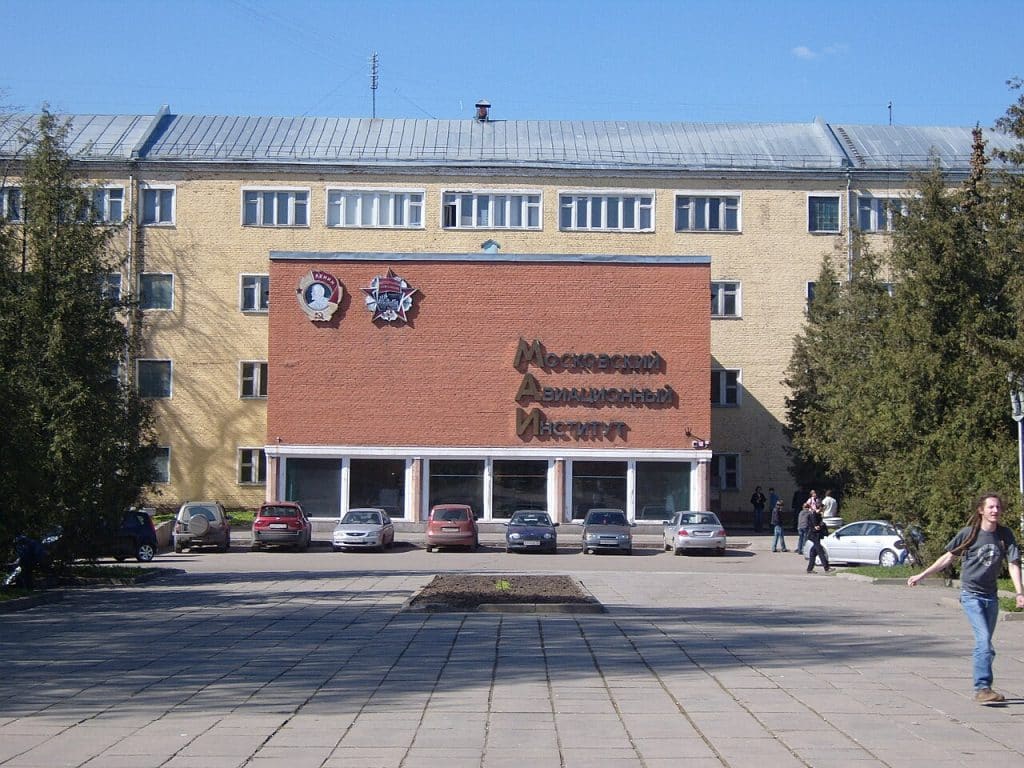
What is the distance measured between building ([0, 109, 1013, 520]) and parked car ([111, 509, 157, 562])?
40.2ft

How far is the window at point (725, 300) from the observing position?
185 feet

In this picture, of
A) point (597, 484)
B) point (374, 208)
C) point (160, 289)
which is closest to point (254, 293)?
point (160, 289)

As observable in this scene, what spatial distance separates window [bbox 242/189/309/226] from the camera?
185 feet

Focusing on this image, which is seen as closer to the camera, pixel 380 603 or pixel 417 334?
pixel 380 603

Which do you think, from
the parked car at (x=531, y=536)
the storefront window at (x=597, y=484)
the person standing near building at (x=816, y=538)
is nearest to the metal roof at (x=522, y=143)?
the storefront window at (x=597, y=484)

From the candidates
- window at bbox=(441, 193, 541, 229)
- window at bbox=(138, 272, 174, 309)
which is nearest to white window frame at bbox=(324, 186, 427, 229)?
window at bbox=(441, 193, 541, 229)

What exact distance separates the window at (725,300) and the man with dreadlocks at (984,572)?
4614 centimetres

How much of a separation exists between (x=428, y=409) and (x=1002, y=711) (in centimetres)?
3838

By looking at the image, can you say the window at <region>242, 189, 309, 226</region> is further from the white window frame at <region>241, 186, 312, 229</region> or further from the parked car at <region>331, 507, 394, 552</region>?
the parked car at <region>331, 507, 394, 552</region>

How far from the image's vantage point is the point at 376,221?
5700 cm

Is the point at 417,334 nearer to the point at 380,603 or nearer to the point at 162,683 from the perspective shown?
the point at 380,603

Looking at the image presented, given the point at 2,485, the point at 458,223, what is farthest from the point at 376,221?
the point at 2,485

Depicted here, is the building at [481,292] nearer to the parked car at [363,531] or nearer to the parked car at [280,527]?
the parked car at [363,531]

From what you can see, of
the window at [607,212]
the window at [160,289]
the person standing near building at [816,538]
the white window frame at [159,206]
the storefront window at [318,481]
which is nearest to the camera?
the person standing near building at [816,538]
